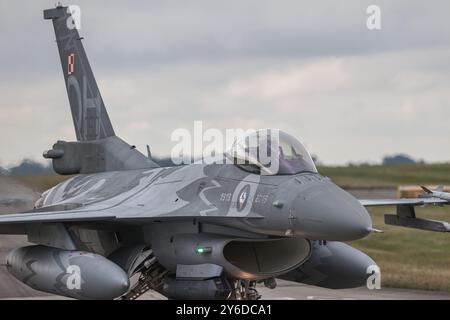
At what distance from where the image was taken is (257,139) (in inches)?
614

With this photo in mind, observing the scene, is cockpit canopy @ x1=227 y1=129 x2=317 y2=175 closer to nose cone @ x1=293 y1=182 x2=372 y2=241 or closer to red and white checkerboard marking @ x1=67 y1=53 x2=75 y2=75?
→ nose cone @ x1=293 y1=182 x2=372 y2=241

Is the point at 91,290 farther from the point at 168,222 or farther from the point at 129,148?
the point at 129,148

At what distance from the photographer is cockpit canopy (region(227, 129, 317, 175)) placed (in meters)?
15.3

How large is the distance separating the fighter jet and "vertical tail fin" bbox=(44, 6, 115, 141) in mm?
1551

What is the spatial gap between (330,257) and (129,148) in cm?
→ 450

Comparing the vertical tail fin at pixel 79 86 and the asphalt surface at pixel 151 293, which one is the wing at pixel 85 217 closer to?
the vertical tail fin at pixel 79 86

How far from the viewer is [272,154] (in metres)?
15.4

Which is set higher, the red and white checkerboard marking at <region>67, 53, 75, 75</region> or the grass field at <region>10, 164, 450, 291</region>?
the red and white checkerboard marking at <region>67, 53, 75, 75</region>

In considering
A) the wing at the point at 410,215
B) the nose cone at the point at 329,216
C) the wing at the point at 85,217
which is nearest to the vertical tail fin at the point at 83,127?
the wing at the point at 85,217

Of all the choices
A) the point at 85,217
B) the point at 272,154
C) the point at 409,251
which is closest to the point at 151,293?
the point at 85,217

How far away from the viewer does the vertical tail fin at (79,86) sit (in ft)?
66.1

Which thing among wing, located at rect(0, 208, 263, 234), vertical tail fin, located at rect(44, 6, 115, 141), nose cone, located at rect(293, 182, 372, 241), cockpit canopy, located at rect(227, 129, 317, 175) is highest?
vertical tail fin, located at rect(44, 6, 115, 141)
